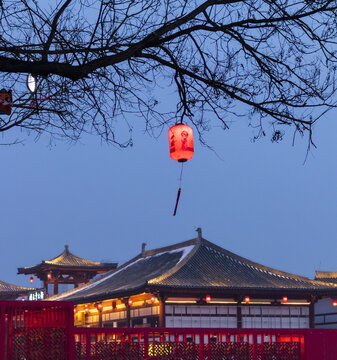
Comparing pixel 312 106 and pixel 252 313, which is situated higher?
pixel 312 106

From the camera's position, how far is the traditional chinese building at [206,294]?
71.8 ft

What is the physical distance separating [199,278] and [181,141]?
13.7 meters

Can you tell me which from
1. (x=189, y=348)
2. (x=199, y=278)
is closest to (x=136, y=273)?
(x=199, y=278)

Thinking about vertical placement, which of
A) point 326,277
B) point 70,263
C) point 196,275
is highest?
point 70,263

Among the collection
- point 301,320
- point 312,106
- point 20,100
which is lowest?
point 301,320

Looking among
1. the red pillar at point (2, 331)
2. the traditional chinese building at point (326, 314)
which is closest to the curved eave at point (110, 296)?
the traditional chinese building at point (326, 314)

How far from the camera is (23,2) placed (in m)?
5.75

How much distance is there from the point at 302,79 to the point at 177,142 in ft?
11.3

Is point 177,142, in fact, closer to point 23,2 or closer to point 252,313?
point 23,2

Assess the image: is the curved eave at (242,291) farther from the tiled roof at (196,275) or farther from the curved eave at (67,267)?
the curved eave at (67,267)

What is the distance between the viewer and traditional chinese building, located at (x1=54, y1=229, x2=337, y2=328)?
21.9 metres

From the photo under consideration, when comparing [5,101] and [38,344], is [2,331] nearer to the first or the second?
[38,344]

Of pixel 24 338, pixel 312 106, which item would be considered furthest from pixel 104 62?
pixel 24 338

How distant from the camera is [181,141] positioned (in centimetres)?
978
